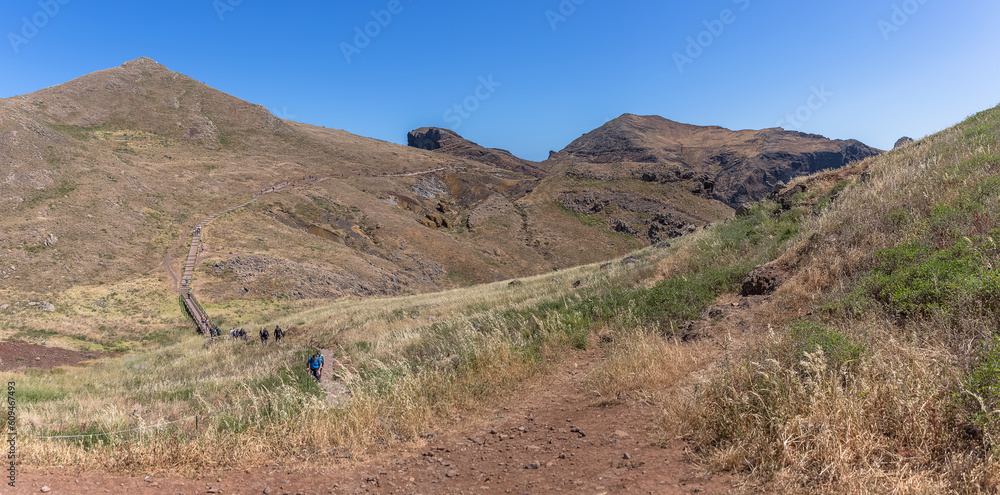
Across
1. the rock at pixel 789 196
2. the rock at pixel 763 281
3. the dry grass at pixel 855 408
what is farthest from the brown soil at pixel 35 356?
the rock at pixel 789 196

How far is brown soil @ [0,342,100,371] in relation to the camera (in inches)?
648

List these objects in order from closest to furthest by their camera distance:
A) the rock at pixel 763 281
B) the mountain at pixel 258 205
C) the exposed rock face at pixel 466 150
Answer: the rock at pixel 763 281 < the mountain at pixel 258 205 < the exposed rock face at pixel 466 150

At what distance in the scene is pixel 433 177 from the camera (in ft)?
261

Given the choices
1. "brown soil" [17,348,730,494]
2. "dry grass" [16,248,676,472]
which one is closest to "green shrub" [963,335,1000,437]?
"brown soil" [17,348,730,494]

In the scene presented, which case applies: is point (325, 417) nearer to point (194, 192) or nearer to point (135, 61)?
point (194, 192)

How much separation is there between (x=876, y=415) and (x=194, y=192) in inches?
2411

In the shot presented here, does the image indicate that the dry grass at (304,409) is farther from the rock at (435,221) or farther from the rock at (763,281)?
the rock at (435,221)

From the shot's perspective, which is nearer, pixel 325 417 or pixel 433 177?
pixel 325 417

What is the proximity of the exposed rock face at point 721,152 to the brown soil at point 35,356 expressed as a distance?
96.3 metres

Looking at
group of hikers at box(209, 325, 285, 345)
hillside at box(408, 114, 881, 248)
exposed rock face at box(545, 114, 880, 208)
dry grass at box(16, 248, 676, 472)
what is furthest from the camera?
exposed rock face at box(545, 114, 880, 208)

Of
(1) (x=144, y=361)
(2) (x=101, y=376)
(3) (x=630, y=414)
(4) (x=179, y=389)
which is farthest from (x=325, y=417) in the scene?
(1) (x=144, y=361)

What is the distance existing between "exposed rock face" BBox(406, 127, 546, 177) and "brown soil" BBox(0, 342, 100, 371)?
4317 inches

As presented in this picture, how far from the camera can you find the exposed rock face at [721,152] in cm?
12875

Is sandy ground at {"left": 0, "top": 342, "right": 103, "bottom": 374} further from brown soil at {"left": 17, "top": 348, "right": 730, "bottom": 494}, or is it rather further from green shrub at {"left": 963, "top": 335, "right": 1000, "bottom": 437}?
green shrub at {"left": 963, "top": 335, "right": 1000, "bottom": 437}
